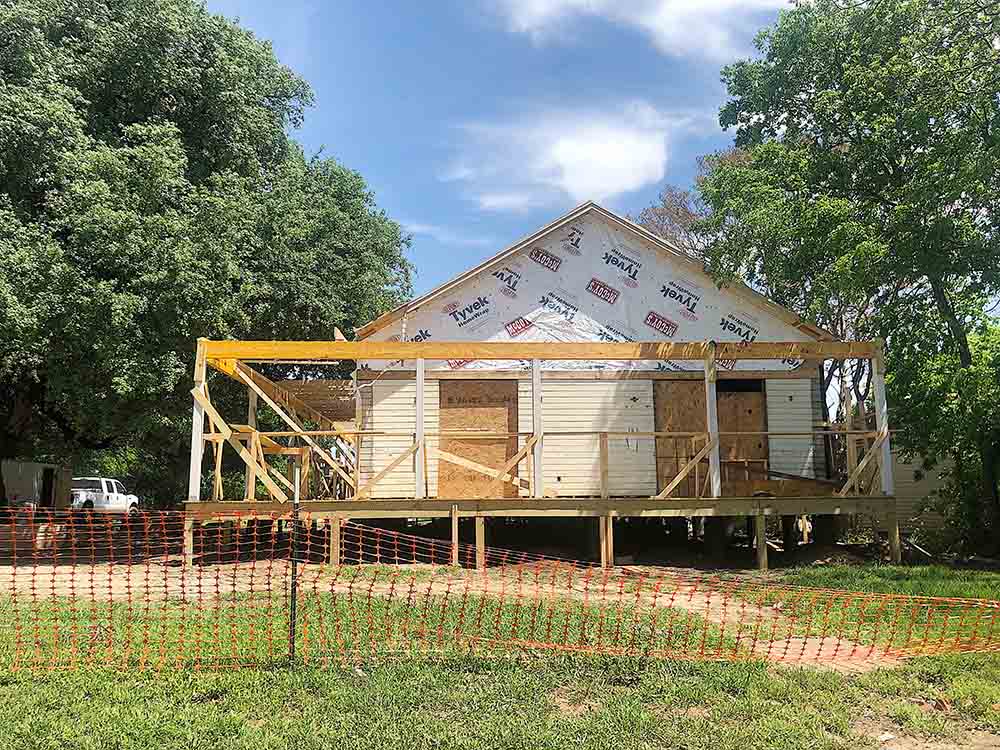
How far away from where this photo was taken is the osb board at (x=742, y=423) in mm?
16766

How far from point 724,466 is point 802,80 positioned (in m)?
9.06

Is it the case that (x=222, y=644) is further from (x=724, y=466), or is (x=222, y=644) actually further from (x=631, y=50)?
(x=631, y=50)

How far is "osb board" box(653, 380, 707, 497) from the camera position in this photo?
16625 millimetres

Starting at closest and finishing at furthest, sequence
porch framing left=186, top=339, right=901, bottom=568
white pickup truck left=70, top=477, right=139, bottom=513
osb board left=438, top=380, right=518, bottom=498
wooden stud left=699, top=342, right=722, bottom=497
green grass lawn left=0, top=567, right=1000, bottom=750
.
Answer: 1. green grass lawn left=0, top=567, right=1000, bottom=750
2. porch framing left=186, top=339, right=901, bottom=568
3. wooden stud left=699, top=342, right=722, bottom=497
4. osb board left=438, top=380, right=518, bottom=498
5. white pickup truck left=70, top=477, right=139, bottom=513

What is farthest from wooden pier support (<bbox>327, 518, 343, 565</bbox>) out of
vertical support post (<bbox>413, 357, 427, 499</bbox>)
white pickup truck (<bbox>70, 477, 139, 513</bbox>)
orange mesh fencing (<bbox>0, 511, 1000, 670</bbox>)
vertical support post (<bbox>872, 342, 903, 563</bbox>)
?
white pickup truck (<bbox>70, 477, 139, 513</bbox>)

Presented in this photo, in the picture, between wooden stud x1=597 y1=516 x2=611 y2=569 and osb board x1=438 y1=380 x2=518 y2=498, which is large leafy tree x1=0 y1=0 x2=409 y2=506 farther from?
wooden stud x1=597 y1=516 x2=611 y2=569

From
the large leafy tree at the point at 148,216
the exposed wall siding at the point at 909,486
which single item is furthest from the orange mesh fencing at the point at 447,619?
the exposed wall siding at the point at 909,486

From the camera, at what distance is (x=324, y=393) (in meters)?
18.3

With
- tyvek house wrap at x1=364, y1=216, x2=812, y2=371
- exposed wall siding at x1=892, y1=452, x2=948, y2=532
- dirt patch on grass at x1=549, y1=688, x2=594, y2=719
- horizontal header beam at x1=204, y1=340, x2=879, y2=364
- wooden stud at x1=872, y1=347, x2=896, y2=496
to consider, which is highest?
tyvek house wrap at x1=364, y1=216, x2=812, y2=371

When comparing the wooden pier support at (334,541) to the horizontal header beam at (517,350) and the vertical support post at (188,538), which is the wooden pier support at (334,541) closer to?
the vertical support post at (188,538)

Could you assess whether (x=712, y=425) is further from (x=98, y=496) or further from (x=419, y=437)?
(x=98, y=496)

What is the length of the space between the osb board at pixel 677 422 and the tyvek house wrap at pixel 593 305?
39 cm

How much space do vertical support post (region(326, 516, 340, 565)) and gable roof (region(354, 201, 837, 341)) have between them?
12.6ft

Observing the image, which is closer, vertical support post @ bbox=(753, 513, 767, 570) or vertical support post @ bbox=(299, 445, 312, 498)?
vertical support post @ bbox=(753, 513, 767, 570)
